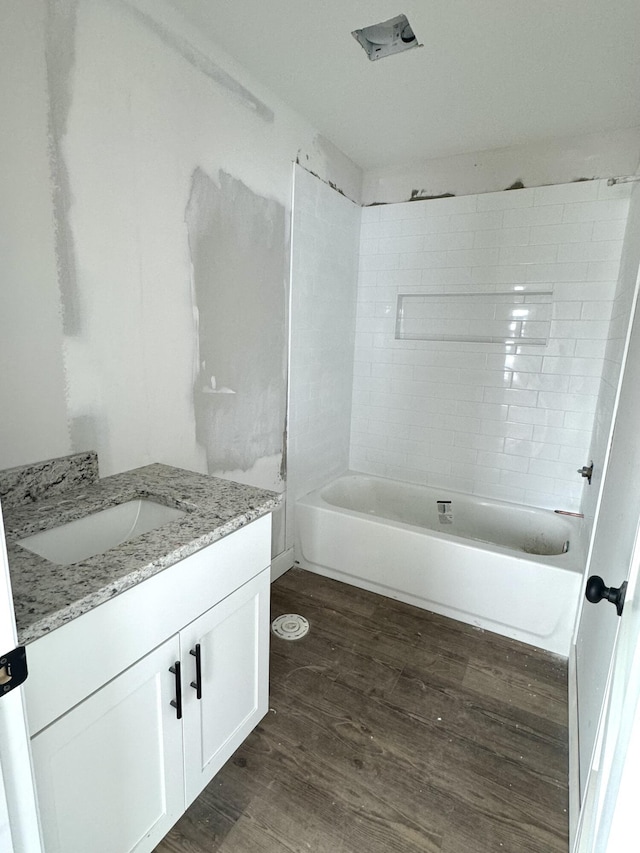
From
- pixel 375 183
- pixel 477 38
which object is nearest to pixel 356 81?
pixel 477 38

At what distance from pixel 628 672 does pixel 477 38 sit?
2085 mm

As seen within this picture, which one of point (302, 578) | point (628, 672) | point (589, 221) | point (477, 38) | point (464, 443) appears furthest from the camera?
point (464, 443)

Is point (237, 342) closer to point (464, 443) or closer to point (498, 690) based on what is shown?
Result: point (464, 443)

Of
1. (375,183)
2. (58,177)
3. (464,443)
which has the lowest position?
(464,443)

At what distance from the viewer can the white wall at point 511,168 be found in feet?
7.41

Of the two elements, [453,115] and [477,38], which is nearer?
[477,38]

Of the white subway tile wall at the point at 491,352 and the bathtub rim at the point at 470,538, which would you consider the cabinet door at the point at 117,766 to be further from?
the white subway tile wall at the point at 491,352

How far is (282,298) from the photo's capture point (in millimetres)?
2281

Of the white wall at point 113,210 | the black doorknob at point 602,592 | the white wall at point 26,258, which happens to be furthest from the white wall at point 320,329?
the black doorknob at point 602,592

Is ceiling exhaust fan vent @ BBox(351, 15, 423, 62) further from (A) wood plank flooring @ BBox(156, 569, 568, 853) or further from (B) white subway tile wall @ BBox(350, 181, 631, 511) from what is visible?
(A) wood plank flooring @ BBox(156, 569, 568, 853)

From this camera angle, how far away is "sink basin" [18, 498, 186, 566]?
1.16 metres

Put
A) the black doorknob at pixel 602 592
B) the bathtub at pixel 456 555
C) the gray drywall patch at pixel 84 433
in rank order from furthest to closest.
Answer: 1. the bathtub at pixel 456 555
2. the gray drywall patch at pixel 84 433
3. the black doorknob at pixel 602 592

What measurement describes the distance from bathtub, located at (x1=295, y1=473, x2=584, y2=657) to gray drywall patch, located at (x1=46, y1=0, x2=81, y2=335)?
67.6 inches

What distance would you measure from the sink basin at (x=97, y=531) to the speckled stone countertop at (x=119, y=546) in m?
0.02
